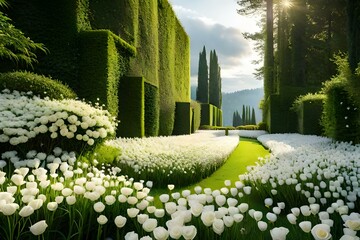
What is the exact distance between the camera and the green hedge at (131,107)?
12594mm

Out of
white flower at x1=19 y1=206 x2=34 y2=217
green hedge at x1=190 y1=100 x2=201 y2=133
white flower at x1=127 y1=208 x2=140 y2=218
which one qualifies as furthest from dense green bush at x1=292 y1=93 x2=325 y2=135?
white flower at x1=19 y1=206 x2=34 y2=217

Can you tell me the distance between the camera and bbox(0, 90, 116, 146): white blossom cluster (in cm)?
486

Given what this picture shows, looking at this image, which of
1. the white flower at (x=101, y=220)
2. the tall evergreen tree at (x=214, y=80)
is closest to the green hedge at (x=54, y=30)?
the white flower at (x=101, y=220)

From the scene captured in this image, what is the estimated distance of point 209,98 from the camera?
50.5m

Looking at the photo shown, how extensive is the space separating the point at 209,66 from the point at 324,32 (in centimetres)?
2087

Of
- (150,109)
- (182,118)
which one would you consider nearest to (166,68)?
(182,118)

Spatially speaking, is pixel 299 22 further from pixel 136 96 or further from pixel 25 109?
pixel 25 109

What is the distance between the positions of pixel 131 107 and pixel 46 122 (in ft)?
24.6

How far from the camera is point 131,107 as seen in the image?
12625 mm

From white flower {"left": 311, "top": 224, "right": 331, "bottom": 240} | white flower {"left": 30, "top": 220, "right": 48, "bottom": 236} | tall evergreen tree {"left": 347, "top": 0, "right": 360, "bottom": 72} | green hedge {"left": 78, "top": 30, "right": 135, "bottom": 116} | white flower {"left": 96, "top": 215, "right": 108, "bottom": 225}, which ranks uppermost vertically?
tall evergreen tree {"left": 347, "top": 0, "right": 360, "bottom": 72}

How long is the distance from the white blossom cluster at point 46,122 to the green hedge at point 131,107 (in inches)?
240

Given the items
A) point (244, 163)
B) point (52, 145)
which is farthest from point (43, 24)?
point (244, 163)

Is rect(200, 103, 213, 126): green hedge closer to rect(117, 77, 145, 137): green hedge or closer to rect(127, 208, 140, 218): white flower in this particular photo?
rect(117, 77, 145, 137): green hedge

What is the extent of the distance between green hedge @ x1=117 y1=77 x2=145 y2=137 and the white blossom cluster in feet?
20.0
